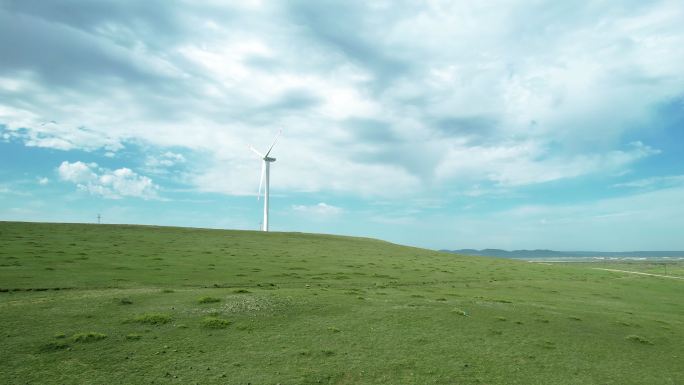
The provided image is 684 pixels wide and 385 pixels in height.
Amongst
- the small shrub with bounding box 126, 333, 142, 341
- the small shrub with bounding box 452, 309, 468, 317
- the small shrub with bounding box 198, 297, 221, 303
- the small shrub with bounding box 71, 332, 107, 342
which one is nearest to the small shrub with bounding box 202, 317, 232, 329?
the small shrub with bounding box 126, 333, 142, 341

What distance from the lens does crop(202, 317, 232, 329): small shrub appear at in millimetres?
20875

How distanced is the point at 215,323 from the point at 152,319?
3160mm

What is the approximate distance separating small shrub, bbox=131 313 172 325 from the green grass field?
93 mm

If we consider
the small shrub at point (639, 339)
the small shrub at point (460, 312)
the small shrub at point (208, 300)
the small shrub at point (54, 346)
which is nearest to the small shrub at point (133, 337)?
the small shrub at point (54, 346)

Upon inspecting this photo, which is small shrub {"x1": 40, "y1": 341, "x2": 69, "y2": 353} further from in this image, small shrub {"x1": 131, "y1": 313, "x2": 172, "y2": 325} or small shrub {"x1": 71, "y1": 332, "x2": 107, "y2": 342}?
small shrub {"x1": 131, "y1": 313, "x2": 172, "y2": 325}

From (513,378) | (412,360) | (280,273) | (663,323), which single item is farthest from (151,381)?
(663,323)

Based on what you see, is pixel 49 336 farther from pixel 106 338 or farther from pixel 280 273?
pixel 280 273

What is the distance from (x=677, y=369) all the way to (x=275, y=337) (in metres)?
20.2

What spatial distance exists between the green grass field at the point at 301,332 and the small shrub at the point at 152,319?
93 millimetres

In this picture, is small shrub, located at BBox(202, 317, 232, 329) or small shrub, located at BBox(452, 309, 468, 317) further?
small shrub, located at BBox(452, 309, 468, 317)

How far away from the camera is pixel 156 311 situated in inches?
893

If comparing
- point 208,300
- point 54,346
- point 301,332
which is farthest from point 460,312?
point 54,346

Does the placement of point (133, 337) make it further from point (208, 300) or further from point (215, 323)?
point (208, 300)

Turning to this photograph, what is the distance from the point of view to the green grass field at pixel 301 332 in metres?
16.5
